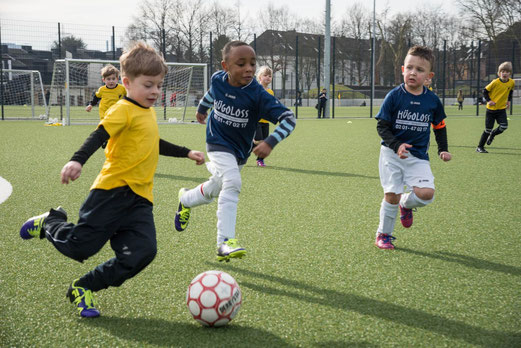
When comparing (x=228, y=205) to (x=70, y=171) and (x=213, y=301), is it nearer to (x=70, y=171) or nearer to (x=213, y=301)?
(x=213, y=301)

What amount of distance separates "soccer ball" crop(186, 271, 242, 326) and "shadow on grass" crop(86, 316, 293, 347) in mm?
64

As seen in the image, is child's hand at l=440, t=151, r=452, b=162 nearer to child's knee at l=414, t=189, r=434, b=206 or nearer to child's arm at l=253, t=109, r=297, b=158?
child's knee at l=414, t=189, r=434, b=206

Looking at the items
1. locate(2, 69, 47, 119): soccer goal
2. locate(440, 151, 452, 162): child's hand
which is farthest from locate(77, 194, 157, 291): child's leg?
locate(2, 69, 47, 119): soccer goal

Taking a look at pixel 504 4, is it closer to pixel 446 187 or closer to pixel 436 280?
pixel 446 187

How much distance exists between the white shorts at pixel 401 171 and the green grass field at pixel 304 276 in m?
0.50

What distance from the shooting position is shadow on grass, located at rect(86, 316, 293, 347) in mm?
2352

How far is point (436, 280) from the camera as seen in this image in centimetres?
326

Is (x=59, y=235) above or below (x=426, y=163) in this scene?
below

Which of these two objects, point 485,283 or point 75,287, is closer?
point 75,287

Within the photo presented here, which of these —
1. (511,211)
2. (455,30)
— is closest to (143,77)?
(511,211)

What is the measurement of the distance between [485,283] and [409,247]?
35.1 inches

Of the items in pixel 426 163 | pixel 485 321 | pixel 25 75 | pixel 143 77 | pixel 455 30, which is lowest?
pixel 485 321

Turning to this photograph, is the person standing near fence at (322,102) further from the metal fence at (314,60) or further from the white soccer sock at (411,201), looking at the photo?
the white soccer sock at (411,201)

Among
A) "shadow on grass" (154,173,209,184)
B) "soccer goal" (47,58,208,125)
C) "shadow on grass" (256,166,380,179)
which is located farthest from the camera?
"soccer goal" (47,58,208,125)
